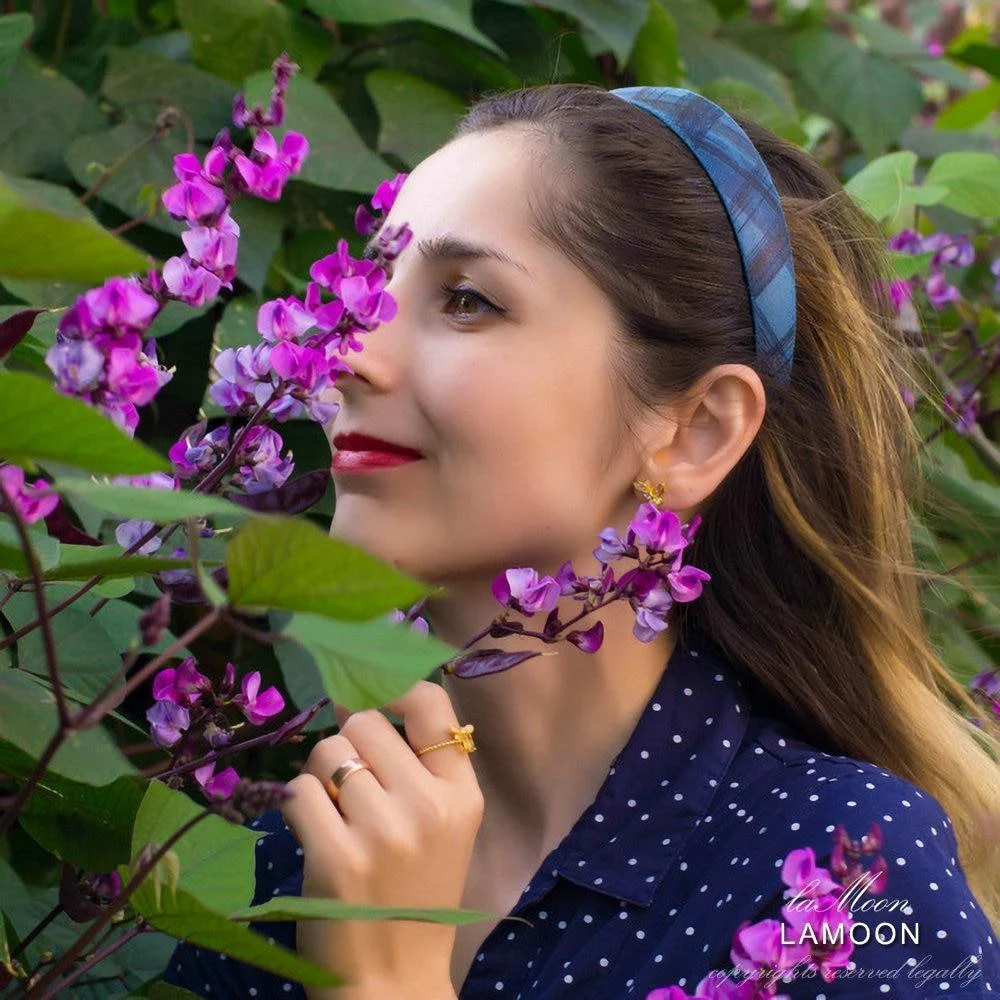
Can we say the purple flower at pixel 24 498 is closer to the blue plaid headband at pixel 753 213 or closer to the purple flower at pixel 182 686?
the purple flower at pixel 182 686

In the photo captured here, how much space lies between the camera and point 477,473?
133cm

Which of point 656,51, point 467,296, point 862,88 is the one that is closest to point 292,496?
point 467,296

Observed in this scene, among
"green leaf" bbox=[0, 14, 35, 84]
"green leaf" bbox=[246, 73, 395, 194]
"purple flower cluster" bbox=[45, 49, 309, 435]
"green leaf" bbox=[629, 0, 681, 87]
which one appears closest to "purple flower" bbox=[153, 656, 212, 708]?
"purple flower cluster" bbox=[45, 49, 309, 435]

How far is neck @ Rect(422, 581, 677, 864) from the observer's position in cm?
149

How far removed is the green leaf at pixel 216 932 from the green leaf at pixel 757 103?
1574 mm

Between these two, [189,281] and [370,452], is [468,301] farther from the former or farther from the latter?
[189,281]

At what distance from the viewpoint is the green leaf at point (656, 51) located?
2002 millimetres

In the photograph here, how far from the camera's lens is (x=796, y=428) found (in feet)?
5.33

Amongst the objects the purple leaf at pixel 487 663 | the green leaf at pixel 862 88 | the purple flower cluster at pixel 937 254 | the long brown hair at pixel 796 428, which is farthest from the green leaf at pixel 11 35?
the green leaf at pixel 862 88

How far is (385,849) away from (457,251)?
540 mm

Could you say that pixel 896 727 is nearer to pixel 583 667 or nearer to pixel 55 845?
pixel 583 667

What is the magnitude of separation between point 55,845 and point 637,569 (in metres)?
0.42

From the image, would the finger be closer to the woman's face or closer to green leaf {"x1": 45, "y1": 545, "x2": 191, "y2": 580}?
the woman's face

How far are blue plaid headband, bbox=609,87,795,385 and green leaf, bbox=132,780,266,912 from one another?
885 mm
